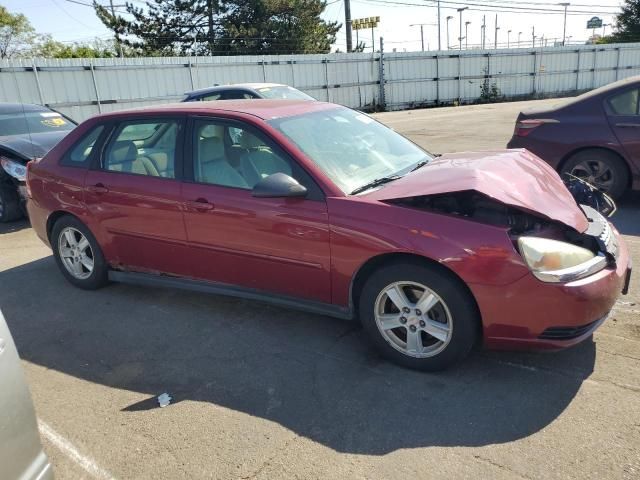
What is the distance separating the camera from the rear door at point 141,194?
159 inches

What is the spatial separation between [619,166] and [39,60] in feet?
51.3

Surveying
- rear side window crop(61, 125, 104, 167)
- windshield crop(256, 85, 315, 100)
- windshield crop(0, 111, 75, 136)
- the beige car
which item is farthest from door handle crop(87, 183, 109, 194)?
windshield crop(256, 85, 315, 100)

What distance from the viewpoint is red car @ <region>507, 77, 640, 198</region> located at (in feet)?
20.4

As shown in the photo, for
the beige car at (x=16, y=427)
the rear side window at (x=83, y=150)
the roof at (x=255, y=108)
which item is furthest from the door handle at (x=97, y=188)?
the beige car at (x=16, y=427)

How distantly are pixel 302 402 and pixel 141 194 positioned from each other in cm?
213

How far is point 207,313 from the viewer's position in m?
4.26

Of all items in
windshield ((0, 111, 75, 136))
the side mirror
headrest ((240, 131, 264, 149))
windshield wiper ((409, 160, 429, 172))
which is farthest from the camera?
windshield ((0, 111, 75, 136))

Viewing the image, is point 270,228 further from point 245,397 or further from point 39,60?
point 39,60

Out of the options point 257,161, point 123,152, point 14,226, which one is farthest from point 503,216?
point 14,226

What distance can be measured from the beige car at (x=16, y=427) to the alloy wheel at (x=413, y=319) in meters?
1.91

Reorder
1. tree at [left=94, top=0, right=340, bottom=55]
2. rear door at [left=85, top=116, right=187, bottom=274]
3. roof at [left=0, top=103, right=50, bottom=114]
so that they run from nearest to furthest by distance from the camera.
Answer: rear door at [left=85, top=116, right=187, bottom=274]
roof at [left=0, top=103, right=50, bottom=114]
tree at [left=94, top=0, right=340, bottom=55]

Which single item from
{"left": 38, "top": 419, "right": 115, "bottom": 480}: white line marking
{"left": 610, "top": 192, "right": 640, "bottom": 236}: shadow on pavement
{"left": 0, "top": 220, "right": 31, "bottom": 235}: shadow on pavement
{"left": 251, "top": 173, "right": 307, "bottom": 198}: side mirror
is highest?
{"left": 251, "top": 173, "right": 307, "bottom": 198}: side mirror

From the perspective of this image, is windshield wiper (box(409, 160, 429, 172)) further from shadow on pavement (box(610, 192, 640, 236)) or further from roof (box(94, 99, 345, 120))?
shadow on pavement (box(610, 192, 640, 236))

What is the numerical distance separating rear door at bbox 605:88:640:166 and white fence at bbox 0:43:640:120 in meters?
15.1
